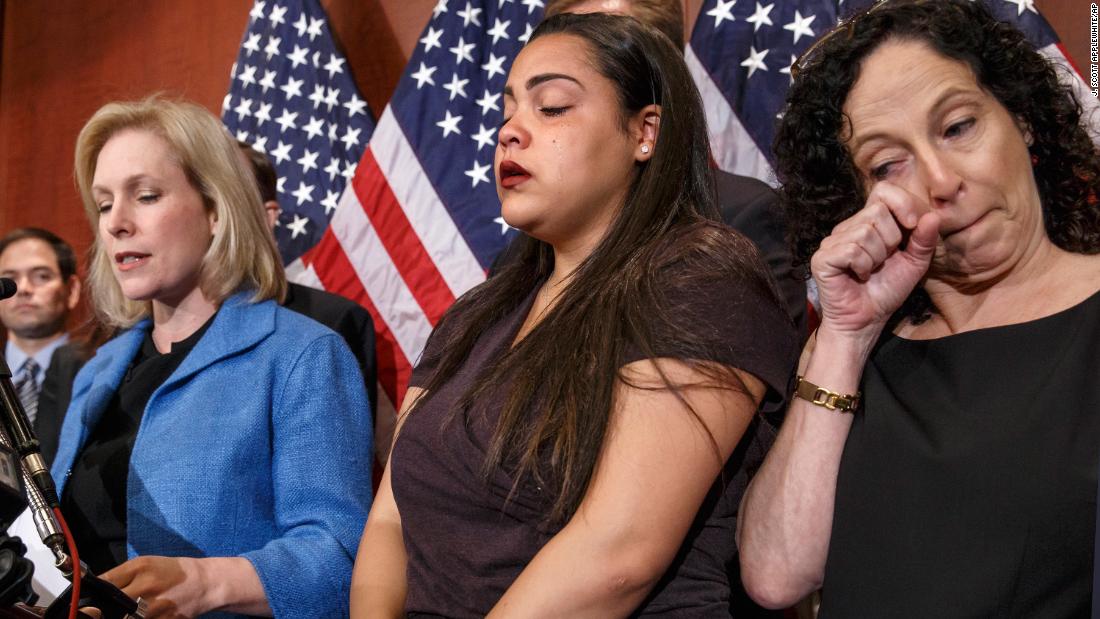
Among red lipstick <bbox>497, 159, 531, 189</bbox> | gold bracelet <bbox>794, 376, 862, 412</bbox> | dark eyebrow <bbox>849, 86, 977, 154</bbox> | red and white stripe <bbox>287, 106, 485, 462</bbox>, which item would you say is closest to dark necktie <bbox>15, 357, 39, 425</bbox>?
red and white stripe <bbox>287, 106, 485, 462</bbox>

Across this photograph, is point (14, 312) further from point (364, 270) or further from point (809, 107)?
point (809, 107)

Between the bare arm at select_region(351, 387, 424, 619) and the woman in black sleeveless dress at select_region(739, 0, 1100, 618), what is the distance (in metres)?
0.50

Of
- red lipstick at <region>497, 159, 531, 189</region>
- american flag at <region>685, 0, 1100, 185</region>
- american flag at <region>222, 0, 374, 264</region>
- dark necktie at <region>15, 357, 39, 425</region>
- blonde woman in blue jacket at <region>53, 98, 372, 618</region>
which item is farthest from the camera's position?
dark necktie at <region>15, 357, 39, 425</region>

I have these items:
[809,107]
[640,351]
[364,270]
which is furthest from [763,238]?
[364,270]

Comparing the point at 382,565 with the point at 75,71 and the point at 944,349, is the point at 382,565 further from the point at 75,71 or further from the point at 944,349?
the point at 75,71

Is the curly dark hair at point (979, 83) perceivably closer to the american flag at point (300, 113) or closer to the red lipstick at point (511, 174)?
the red lipstick at point (511, 174)

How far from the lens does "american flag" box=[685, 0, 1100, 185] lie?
8.55 feet

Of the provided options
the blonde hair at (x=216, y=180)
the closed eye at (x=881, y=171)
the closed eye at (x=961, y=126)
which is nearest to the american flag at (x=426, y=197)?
the blonde hair at (x=216, y=180)

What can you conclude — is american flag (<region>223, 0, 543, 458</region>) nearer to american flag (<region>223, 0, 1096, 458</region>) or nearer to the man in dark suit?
american flag (<region>223, 0, 1096, 458</region>)

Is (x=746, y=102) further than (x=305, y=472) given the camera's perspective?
Yes

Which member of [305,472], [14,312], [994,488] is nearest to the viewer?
[994,488]

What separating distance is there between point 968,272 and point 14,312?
12.1 ft

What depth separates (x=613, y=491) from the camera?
1.25m

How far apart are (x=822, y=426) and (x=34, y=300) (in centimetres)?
356
